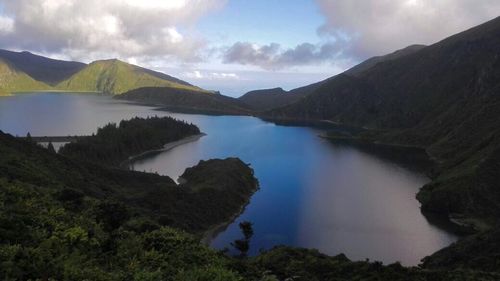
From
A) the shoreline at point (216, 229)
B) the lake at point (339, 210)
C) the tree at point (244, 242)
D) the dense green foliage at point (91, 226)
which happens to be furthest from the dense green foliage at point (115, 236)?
the lake at point (339, 210)

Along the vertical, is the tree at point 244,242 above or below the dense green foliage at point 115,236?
below

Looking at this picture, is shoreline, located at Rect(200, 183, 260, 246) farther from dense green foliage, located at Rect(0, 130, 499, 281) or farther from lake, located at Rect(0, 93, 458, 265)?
dense green foliage, located at Rect(0, 130, 499, 281)

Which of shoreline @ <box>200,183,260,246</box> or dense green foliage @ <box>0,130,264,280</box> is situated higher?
dense green foliage @ <box>0,130,264,280</box>

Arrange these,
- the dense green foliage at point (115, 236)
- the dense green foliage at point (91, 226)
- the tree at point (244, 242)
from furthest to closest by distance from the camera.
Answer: the tree at point (244, 242)
the dense green foliage at point (115, 236)
the dense green foliage at point (91, 226)

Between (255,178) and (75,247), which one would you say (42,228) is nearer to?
(75,247)

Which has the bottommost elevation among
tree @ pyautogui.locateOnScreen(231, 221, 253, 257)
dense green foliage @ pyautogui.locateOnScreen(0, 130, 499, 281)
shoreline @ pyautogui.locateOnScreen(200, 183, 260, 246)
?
shoreline @ pyautogui.locateOnScreen(200, 183, 260, 246)

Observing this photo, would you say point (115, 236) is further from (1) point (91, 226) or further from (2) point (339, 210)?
(2) point (339, 210)

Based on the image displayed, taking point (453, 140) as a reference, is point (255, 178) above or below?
below

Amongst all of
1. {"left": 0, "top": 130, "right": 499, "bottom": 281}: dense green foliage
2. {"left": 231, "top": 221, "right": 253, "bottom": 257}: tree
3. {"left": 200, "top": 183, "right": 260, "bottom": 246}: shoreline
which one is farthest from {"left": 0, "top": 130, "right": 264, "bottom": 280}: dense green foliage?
{"left": 231, "top": 221, "right": 253, "bottom": 257}: tree

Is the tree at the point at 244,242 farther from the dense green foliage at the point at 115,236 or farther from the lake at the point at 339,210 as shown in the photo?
the lake at the point at 339,210

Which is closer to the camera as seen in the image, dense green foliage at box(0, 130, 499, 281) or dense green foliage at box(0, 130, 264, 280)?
dense green foliage at box(0, 130, 264, 280)

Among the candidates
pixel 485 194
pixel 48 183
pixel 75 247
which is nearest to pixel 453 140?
pixel 485 194
